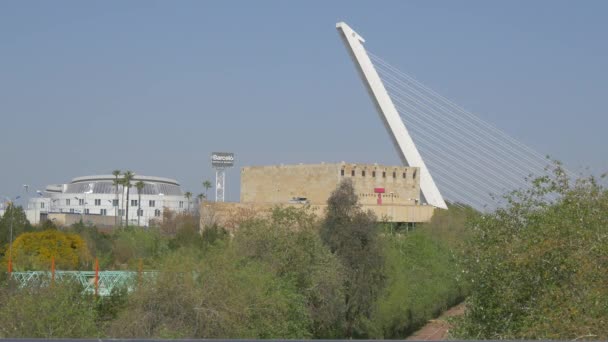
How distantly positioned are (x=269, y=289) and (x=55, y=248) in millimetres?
23434

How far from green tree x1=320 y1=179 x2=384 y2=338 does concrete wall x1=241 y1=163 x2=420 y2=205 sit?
33.6m

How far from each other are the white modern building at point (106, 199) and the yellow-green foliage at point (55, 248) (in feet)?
254

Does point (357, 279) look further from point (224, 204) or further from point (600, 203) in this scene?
point (224, 204)

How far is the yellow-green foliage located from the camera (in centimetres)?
4256

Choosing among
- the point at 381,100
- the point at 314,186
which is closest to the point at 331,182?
the point at 314,186

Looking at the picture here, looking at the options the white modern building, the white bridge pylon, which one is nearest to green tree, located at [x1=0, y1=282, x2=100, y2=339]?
the white bridge pylon

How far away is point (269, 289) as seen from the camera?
929 inches

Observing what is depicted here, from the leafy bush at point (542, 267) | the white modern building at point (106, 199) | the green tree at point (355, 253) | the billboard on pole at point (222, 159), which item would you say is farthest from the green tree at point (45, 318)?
the white modern building at point (106, 199)

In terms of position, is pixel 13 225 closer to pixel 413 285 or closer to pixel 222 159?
pixel 413 285

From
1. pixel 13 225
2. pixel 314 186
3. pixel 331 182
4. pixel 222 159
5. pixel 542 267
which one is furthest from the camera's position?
pixel 222 159

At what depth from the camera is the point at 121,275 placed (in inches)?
1067

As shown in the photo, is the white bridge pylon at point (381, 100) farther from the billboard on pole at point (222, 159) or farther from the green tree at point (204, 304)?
the billboard on pole at point (222, 159)

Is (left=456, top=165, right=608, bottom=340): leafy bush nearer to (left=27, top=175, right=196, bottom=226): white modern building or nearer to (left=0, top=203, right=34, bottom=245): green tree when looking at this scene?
(left=0, top=203, right=34, bottom=245): green tree

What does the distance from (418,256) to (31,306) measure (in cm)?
3095
